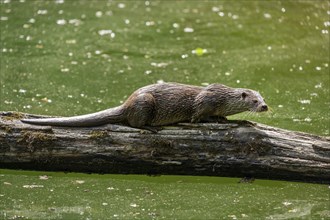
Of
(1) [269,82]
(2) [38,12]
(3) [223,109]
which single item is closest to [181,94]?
(3) [223,109]

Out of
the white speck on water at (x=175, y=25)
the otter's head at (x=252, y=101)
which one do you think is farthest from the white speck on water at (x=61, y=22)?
the otter's head at (x=252, y=101)

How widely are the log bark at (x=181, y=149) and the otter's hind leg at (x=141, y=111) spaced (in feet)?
0.25

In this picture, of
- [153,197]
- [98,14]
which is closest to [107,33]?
[98,14]

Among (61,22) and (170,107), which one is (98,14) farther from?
(170,107)

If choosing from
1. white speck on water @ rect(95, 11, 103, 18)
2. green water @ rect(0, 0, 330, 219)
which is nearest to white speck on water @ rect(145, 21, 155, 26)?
green water @ rect(0, 0, 330, 219)

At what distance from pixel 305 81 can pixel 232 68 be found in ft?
2.89

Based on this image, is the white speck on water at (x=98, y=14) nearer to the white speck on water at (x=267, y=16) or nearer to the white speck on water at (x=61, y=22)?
the white speck on water at (x=61, y=22)

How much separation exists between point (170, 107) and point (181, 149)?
15.3 inches

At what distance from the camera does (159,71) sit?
8875 mm

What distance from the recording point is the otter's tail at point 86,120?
5852 millimetres

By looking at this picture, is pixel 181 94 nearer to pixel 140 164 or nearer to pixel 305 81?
pixel 140 164

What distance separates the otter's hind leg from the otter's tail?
81 millimetres

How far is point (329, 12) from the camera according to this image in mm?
11594

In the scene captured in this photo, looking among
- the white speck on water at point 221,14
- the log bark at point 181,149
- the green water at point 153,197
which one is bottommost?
the green water at point 153,197
